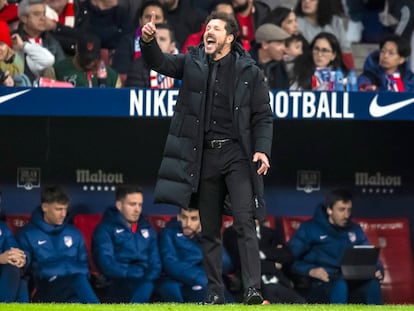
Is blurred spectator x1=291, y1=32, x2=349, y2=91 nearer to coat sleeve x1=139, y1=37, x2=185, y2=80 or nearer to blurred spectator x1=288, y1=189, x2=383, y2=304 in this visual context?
blurred spectator x1=288, y1=189, x2=383, y2=304

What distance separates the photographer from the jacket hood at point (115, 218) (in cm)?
1218

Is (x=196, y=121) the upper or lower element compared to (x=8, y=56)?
lower

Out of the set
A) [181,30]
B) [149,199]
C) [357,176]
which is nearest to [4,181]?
[149,199]

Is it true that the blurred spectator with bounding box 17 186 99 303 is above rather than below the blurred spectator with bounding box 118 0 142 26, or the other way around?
→ below

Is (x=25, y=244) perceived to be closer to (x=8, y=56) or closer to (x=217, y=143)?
(x=8, y=56)

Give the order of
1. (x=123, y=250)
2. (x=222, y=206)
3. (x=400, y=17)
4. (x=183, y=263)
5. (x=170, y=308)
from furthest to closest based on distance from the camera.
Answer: (x=400, y=17), (x=183, y=263), (x=123, y=250), (x=222, y=206), (x=170, y=308)

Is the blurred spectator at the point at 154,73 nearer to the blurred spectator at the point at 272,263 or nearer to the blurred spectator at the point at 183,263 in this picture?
the blurred spectator at the point at 183,263

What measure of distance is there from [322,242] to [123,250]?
1863 millimetres

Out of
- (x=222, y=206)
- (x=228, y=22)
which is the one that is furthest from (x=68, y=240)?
(x=228, y=22)

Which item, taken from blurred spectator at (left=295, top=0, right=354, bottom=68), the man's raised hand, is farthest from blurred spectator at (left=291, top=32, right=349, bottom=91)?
the man's raised hand

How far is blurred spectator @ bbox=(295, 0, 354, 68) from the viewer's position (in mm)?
13656

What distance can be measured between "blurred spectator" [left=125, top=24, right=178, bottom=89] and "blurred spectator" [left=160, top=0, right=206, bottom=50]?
0.57 meters

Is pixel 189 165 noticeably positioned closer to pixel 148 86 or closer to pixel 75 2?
pixel 148 86

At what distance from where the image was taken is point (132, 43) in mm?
12750
